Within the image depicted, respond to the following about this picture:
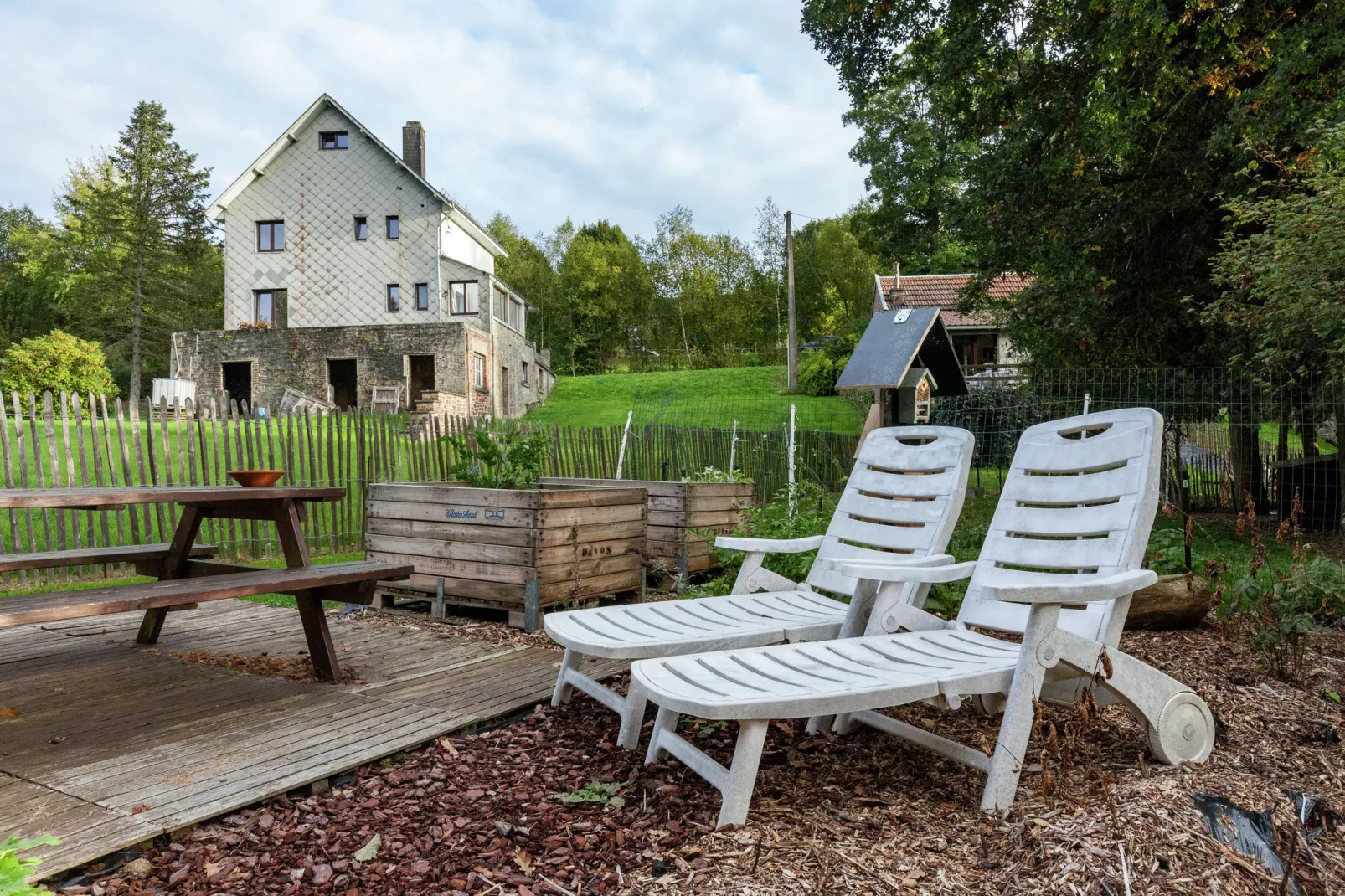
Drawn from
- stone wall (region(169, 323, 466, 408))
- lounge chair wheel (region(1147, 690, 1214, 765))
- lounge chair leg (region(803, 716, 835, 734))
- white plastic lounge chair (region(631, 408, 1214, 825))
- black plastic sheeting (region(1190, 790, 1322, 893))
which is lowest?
lounge chair leg (region(803, 716, 835, 734))

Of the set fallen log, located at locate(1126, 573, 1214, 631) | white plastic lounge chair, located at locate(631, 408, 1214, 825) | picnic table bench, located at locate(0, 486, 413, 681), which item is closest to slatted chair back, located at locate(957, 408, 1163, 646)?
white plastic lounge chair, located at locate(631, 408, 1214, 825)

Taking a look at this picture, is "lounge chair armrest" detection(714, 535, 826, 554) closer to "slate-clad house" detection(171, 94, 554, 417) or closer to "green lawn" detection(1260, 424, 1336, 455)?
"green lawn" detection(1260, 424, 1336, 455)

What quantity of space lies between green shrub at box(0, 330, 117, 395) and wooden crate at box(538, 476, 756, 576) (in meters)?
26.2

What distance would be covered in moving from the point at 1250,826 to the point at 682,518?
4.21 meters

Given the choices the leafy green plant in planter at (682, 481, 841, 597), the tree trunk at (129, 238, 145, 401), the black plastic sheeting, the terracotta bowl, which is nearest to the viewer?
the black plastic sheeting

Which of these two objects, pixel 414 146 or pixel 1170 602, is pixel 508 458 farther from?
pixel 414 146

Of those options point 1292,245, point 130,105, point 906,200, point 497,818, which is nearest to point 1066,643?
point 497,818

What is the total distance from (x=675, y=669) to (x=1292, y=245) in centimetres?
733

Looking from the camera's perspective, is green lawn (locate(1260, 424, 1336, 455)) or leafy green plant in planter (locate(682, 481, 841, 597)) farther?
green lawn (locate(1260, 424, 1336, 455))

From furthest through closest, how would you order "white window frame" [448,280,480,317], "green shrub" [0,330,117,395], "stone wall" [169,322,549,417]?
1. "green shrub" [0,330,117,395]
2. "white window frame" [448,280,480,317]
3. "stone wall" [169,322,549,417]

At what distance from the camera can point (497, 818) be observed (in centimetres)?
237

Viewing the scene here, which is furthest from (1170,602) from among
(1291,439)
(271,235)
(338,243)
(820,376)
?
(271,235)

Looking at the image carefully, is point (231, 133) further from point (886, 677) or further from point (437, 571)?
point (886, 677)

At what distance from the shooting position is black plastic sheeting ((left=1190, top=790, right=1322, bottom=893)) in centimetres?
207
